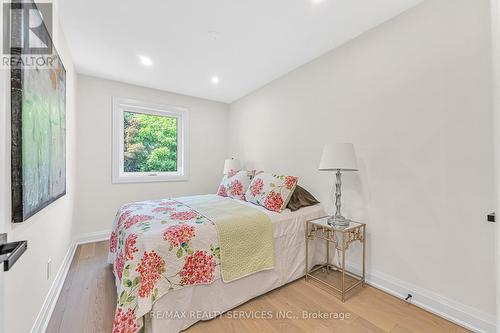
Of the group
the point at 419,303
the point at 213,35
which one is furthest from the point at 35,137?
the point at 419,303

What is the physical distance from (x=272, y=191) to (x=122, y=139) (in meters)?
2.58

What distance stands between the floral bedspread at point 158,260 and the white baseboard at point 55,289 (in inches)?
19.4

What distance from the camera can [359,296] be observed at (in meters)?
1.88

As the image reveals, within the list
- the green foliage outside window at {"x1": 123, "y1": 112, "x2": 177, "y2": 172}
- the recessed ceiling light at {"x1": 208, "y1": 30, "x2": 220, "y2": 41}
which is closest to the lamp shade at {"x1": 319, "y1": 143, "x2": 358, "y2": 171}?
the recessed ceiling light at {"x1": 208, "y1": 30, "x2": 220, "y2": 41}

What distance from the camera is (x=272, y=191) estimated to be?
241cm

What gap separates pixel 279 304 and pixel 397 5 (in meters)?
2.67

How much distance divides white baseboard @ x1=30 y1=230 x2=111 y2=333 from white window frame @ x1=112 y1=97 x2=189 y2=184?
89 cm

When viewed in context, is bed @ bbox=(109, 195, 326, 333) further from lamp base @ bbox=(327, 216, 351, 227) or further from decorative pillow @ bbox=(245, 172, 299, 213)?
lamp base @ bbox=(327, 216, 351, 227)

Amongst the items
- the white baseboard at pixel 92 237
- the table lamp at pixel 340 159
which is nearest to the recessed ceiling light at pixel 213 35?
the table lamp at pixel 340 159

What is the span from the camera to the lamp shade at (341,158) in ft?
6.30

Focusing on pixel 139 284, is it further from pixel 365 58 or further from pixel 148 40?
pixel 365 58

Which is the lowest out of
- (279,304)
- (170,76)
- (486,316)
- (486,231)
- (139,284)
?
(279,304)

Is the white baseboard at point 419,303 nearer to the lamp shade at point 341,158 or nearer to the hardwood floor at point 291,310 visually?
the hardwood floor at point 291,310

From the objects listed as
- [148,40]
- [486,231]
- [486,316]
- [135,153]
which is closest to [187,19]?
[148,40]
